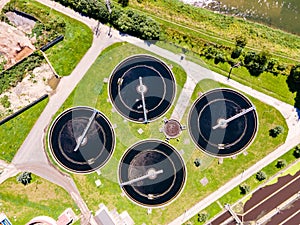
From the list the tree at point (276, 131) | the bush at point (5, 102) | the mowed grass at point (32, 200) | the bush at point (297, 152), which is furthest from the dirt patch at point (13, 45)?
the bush at point (297, 152)

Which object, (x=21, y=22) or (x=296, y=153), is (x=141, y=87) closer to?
(x=21, y=22)

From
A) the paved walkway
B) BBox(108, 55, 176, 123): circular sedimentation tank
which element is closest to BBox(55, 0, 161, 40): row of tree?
the paved walkway

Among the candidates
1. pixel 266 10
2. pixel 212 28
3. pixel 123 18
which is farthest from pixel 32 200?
pixel 266 10

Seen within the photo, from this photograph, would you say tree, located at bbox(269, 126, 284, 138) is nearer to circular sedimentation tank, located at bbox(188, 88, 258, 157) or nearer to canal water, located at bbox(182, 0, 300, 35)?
circular sedimentation tank, located at bbox(188, 88, 258, 157)

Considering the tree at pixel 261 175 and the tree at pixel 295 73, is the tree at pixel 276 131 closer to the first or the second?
the tree at pixel 261 175

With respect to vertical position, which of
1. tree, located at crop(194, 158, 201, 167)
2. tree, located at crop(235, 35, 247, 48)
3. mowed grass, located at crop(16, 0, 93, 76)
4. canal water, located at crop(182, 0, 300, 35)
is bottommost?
tree, located at crop(194, 158, 201, 167)

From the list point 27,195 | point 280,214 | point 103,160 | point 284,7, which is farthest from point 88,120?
point 284,7

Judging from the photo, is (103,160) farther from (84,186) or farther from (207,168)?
(207,168)
